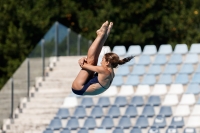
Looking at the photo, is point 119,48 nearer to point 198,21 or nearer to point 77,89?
point 198,21

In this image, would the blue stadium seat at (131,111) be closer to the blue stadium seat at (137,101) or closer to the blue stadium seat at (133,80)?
the blue stadium seat at (137,101)

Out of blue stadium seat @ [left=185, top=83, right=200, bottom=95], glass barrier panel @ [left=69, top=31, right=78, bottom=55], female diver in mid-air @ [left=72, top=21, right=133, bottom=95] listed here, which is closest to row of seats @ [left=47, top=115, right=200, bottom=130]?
blue stadium seat @ [left=185, top=83, right=200, bottom=95]

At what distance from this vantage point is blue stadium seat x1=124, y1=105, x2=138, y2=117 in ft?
77.0

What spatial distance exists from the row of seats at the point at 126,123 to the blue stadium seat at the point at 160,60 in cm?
211

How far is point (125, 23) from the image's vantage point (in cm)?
3192

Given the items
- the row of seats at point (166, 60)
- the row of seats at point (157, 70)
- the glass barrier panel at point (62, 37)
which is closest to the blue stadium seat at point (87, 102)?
A: the row of seats at point (157, 70)

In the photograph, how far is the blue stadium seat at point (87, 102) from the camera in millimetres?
23859

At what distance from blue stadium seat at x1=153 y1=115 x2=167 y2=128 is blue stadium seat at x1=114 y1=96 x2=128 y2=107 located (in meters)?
1.03

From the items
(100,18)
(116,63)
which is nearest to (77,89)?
(116,63)

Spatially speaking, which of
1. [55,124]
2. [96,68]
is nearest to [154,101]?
[55,124]

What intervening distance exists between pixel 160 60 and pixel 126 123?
2.53m

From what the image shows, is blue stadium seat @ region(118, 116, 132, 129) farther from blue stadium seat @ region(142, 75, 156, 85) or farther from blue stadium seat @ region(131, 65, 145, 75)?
blue stadium seat @ region(131, 65, 145, 75)

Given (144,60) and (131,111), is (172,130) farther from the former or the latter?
(144,60)

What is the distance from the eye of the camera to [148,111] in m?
23.5
